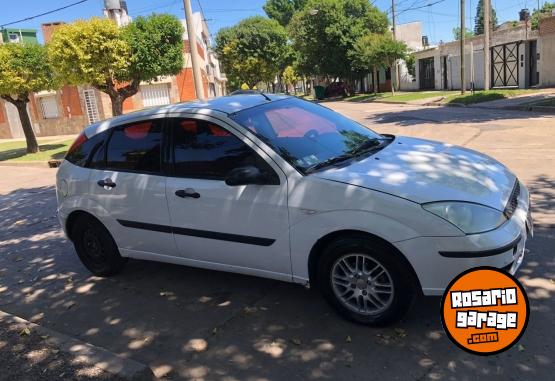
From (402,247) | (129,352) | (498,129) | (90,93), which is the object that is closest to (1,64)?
(90,93)

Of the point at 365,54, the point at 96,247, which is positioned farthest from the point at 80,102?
the point at 96,247

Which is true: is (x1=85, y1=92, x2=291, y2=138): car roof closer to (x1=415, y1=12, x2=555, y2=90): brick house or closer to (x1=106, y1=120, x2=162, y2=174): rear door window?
(x1=106, y1=120, x2=162, y2=174): rear door window

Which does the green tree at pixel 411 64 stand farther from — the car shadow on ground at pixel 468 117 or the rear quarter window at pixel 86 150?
the rear quarter window at pixel 86 150

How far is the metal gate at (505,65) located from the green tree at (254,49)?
27283 mm

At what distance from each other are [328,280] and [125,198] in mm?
2065

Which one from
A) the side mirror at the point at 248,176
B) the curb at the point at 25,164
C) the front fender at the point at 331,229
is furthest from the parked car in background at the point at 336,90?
the front fender at the point at 331,229

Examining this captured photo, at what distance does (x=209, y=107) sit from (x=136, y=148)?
0.85 m

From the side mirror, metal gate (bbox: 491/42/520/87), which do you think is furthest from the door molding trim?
metal gate (bbox: 491/42/520/87)

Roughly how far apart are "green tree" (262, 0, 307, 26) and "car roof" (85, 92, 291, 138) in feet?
253

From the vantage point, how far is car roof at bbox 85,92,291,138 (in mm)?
4258

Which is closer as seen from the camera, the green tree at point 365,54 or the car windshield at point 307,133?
the car windshield at point 307,133

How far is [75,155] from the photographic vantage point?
5188mm

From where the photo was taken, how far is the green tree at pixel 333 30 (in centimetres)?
4162

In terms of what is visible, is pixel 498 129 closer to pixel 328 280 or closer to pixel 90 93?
pixel 328 280
